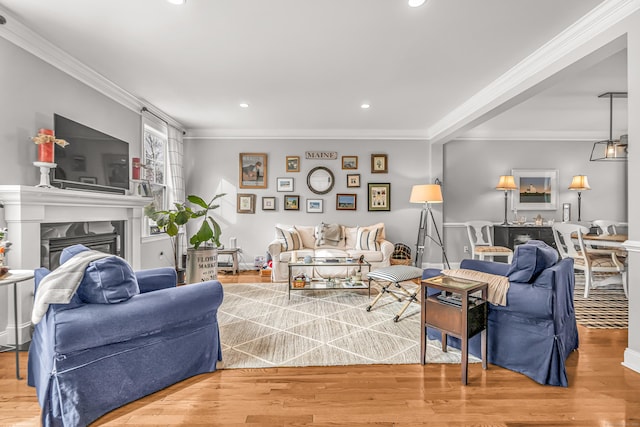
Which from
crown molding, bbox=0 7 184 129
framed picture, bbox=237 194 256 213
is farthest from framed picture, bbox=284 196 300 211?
crown molding, bbox=0 7 184 129

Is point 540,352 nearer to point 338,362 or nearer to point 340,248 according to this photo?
point 338,362

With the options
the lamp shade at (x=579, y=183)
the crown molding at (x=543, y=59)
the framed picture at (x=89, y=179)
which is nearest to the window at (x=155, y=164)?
the framed picture at (x=89, y=179)

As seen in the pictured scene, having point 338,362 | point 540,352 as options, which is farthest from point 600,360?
point 338,362

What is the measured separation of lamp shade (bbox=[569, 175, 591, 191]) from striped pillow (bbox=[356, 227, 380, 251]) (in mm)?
3830

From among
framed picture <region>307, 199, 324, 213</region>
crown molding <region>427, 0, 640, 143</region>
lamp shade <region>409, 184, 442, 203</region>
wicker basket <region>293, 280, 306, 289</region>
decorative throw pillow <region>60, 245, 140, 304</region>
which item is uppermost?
crown molding <region>427, 0, 640, 143</region>

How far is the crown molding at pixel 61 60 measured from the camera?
102 inches

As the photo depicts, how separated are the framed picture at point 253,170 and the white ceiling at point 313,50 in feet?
3.69

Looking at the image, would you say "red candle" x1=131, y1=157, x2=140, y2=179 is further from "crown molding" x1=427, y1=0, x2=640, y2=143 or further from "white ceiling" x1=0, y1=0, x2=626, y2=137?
"crown molding" x1=427, y1=0, x2=640, y2=143

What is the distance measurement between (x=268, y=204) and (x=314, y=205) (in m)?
0.89

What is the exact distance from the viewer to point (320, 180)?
20.0ft

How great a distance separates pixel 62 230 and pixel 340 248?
151 inches

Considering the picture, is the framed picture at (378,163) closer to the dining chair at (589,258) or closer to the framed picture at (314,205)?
the framed picture at (314,205)

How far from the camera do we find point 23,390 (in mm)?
1969

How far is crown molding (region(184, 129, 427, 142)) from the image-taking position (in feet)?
19.6
